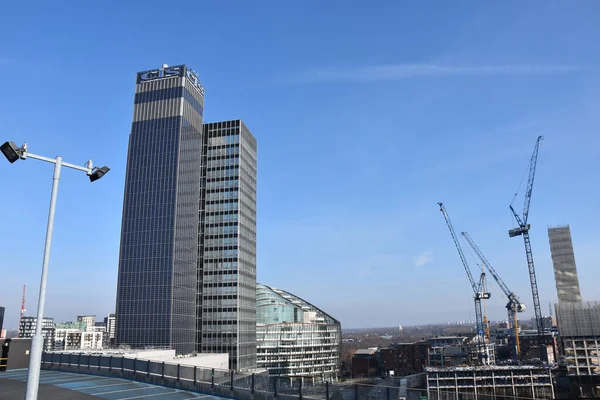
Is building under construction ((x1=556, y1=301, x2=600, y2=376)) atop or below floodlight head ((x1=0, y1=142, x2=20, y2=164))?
below

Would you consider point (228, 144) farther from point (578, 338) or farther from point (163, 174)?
point (578, 338)

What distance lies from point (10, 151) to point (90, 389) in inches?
708

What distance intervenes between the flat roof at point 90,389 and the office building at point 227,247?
130002mm

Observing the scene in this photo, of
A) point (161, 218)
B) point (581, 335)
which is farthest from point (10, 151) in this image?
point (581, 335)

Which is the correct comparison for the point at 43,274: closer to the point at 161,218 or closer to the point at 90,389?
the point at 90,389

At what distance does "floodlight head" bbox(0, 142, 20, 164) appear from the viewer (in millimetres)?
17203

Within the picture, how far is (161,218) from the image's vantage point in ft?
526

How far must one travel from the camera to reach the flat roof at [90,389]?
2616 cm

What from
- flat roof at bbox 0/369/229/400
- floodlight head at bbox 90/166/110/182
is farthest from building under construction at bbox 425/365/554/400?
floodlight head at bbox 90/166/110/182

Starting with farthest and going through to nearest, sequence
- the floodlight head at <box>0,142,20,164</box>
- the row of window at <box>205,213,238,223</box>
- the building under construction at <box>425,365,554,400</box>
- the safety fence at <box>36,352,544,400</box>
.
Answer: the row of window at <box>205,213,238,223</box> < the building under construction at <box>425,365,554,400</box> < the safety fence at <box>36,352,544,400</box> < the floodlight head at <box>0,142,20,164</box>

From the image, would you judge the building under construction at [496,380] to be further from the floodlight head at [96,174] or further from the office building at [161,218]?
the floodlight head at [96,174]

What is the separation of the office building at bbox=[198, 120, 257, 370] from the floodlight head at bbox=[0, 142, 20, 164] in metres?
151

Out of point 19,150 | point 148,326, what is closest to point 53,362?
point 19,150

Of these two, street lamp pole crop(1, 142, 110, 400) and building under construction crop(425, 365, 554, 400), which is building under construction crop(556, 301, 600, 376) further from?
street lamp pole crop(1, 142, 110, 400)
